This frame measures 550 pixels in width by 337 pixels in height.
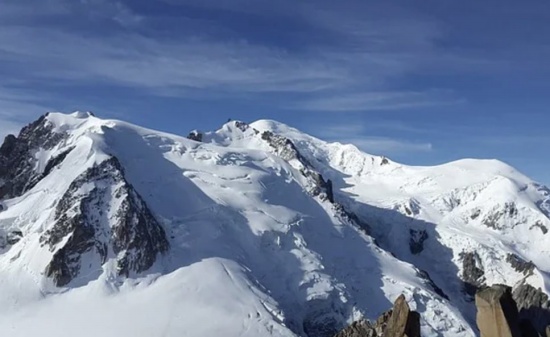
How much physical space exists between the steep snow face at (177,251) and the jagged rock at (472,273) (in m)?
27.1

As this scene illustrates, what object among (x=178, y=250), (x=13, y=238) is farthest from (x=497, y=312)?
(x=13, y=238)

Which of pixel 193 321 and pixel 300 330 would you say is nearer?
pixel 193 321

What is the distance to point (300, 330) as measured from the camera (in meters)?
146

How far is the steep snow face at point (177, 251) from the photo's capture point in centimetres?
13425

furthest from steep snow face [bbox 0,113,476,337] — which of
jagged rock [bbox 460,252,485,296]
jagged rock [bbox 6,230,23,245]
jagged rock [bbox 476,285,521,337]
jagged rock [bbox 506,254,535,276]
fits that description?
jagged rock [bbox 476,285,521,337]

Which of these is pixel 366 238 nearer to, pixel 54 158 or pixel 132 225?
pixel 132 225

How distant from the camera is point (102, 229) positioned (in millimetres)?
149875

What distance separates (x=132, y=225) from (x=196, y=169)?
32789 millimetres

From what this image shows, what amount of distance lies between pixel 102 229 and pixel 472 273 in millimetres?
99869

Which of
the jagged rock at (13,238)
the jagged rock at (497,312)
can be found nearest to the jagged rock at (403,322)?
the jagged rock at (497,312)

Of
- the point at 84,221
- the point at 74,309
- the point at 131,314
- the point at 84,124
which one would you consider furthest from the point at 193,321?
the point at 84,124

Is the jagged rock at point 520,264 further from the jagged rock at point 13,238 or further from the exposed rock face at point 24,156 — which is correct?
the jagged rock at point 13,238

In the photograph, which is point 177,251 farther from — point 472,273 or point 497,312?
point 497,312

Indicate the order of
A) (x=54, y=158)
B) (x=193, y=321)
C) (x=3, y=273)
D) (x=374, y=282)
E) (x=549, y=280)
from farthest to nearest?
(x=549, y=280) → (x=54, y=158) → (x=374, y=282) → (x=3, y=273) → (x=193, y=321)
